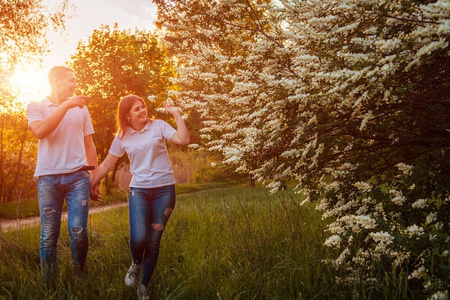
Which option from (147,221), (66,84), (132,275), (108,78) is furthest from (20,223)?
(108,78)

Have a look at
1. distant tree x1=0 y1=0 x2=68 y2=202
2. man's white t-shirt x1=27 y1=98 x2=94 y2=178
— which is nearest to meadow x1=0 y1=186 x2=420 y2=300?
Answer: man's white t-shirt x1=27 y1=98 x2=94 y2=178

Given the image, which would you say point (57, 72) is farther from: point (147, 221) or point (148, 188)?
point (147, 221)

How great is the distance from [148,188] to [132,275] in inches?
35.5

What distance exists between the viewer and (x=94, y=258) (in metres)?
4.90

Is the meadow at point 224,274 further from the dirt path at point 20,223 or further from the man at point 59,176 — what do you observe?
the dirt path at point 20,223

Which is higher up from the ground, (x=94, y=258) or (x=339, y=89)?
(x=339, y=89)

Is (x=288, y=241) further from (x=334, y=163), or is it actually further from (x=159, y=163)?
(x=159, y=163)

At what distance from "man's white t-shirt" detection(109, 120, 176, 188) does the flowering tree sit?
482 millimetres

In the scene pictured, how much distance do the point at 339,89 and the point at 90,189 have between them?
2.96m

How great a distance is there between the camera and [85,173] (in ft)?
13.6

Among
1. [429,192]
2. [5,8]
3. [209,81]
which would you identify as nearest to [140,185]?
[209,81]

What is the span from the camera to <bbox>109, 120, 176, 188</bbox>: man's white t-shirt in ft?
12.7

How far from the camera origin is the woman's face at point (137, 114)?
13.4ft

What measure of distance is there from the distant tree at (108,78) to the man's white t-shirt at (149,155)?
567 inches
